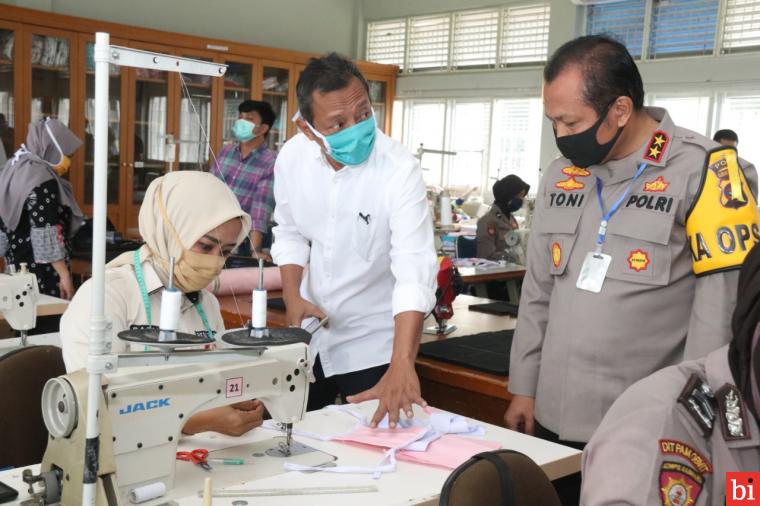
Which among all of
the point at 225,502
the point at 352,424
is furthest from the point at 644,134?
the point at 225,502

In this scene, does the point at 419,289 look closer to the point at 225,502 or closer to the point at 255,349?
the point at 255,349

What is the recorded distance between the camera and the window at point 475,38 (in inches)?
328

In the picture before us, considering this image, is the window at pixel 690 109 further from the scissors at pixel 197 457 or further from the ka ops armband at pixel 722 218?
the scissors at pixel 197 457

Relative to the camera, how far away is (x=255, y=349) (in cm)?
156

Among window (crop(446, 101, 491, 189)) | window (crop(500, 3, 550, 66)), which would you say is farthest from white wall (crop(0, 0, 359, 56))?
window (crop(500, 3, 550, 66))

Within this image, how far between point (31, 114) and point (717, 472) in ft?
20.9

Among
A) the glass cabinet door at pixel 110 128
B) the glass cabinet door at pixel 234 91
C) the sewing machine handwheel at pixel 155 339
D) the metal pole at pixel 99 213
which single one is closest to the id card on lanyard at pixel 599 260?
the sewing machine handwheel at pixel 155 339

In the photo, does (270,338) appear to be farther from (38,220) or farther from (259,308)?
(38,220)

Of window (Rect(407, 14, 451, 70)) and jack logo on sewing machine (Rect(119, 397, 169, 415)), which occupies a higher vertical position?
window (Rect(407, 14, 451, 70))

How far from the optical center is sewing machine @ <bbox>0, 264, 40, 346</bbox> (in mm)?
2754

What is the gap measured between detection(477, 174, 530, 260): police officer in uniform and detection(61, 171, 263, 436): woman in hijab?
147 inches

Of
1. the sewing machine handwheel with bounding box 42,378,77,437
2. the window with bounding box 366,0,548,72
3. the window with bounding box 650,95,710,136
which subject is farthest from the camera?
the window with bounding box 366,0,548,72

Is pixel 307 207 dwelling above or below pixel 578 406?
above

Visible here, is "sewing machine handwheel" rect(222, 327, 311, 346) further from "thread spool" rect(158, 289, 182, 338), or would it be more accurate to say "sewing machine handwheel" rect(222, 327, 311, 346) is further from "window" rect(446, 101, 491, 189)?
"window" rect(446, 101, 491, 189)
